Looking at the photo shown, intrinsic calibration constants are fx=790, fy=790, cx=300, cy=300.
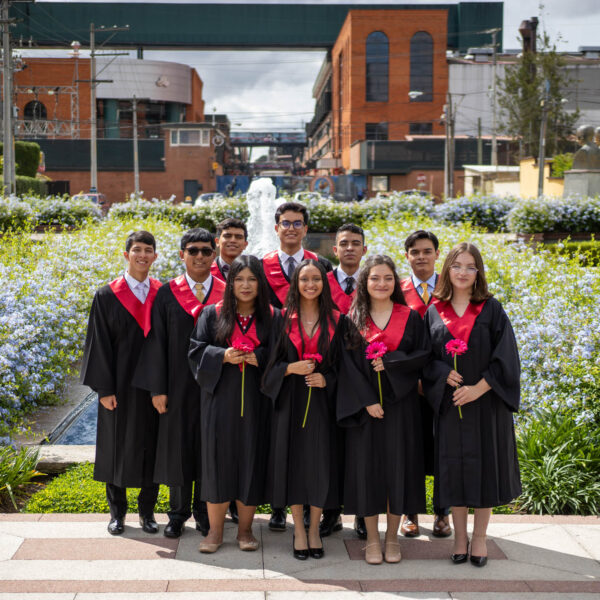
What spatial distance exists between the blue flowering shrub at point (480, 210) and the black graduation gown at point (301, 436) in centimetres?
1454

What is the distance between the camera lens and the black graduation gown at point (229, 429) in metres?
4.72

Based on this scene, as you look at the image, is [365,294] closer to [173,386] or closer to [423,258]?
[423,258]

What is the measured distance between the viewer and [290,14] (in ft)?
225

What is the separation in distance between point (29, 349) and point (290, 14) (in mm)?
66219

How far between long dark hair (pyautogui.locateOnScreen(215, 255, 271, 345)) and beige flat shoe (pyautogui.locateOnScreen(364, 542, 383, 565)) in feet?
4.78

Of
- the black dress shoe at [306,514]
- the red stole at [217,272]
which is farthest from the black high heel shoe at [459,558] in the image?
the red stole at [217,272]

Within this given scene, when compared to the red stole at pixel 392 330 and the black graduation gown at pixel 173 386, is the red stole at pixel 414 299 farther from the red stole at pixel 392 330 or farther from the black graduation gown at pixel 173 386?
the black graduation gown at pixel 173 386

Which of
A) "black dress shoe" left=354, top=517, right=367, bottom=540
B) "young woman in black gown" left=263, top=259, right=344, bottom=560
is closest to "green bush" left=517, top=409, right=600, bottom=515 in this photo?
"black dress shoe" left=354, top=517, right=367, bottom=540

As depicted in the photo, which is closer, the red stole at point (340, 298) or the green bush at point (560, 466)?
the red stole at point (340, 298)

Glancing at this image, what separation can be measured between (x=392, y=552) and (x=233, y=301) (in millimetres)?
1758

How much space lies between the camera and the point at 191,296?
5105 millimetres

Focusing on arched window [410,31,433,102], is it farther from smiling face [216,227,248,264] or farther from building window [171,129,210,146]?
smiling face [216,227,248,264]

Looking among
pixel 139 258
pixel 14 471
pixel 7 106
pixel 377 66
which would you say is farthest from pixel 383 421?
pixel 377 66

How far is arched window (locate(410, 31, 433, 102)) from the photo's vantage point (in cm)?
5784
